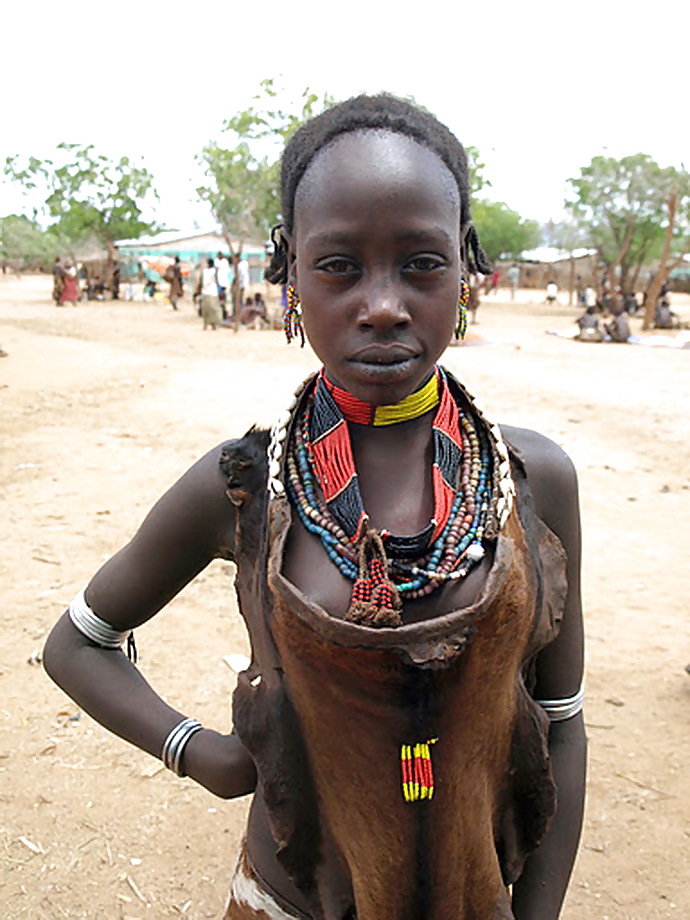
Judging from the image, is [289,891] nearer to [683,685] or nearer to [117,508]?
[683,685]

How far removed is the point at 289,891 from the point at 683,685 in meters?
3.03

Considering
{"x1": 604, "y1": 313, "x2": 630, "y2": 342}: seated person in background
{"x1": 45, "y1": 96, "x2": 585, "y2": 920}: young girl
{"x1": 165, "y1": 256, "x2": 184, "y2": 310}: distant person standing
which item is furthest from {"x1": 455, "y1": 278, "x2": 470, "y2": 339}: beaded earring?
{"x1": 165, "y1": 256, "x2": 184, "y2": 310}: distant person standing

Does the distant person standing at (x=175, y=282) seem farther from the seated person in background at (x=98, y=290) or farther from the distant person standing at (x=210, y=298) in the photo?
the distant person standing at (x=210, y=298)

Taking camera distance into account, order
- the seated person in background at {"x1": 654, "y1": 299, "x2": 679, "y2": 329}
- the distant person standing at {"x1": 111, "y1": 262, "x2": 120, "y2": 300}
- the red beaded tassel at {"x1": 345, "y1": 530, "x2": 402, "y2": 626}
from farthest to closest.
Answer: the distant person standing at {"x1": 111, "y1": 262, "x2": 120, "y2": 300}, the seated person in background at {"x1": 654, "y1": 299, "x2": 679, "y2": 329}, the red beaded tassel at {"x1": 345, "y1": 530, "x2": 402, "y2": 626}

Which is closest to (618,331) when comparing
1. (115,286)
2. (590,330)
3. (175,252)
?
(590,330)

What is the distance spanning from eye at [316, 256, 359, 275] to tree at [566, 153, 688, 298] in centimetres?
2710

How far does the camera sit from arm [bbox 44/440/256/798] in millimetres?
1380

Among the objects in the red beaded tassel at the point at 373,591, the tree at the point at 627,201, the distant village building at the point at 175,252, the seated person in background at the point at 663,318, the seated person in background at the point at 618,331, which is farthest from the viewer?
the distant village building at the point at 175,252

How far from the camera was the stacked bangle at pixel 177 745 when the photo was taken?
144 cm

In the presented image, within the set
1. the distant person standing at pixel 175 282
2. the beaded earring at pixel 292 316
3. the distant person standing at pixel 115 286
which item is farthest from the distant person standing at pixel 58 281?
the beaded earring at pixel 292 316

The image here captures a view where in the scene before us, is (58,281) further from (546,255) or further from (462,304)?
(546,255)

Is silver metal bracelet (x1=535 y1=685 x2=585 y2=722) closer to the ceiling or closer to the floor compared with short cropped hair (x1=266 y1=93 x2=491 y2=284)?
closer to the floor

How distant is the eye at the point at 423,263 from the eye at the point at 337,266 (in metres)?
0.07

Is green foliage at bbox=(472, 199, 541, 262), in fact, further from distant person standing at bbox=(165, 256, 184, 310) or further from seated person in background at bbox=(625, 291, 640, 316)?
distant person standing at bbox=(165, 256, 184, 310)
